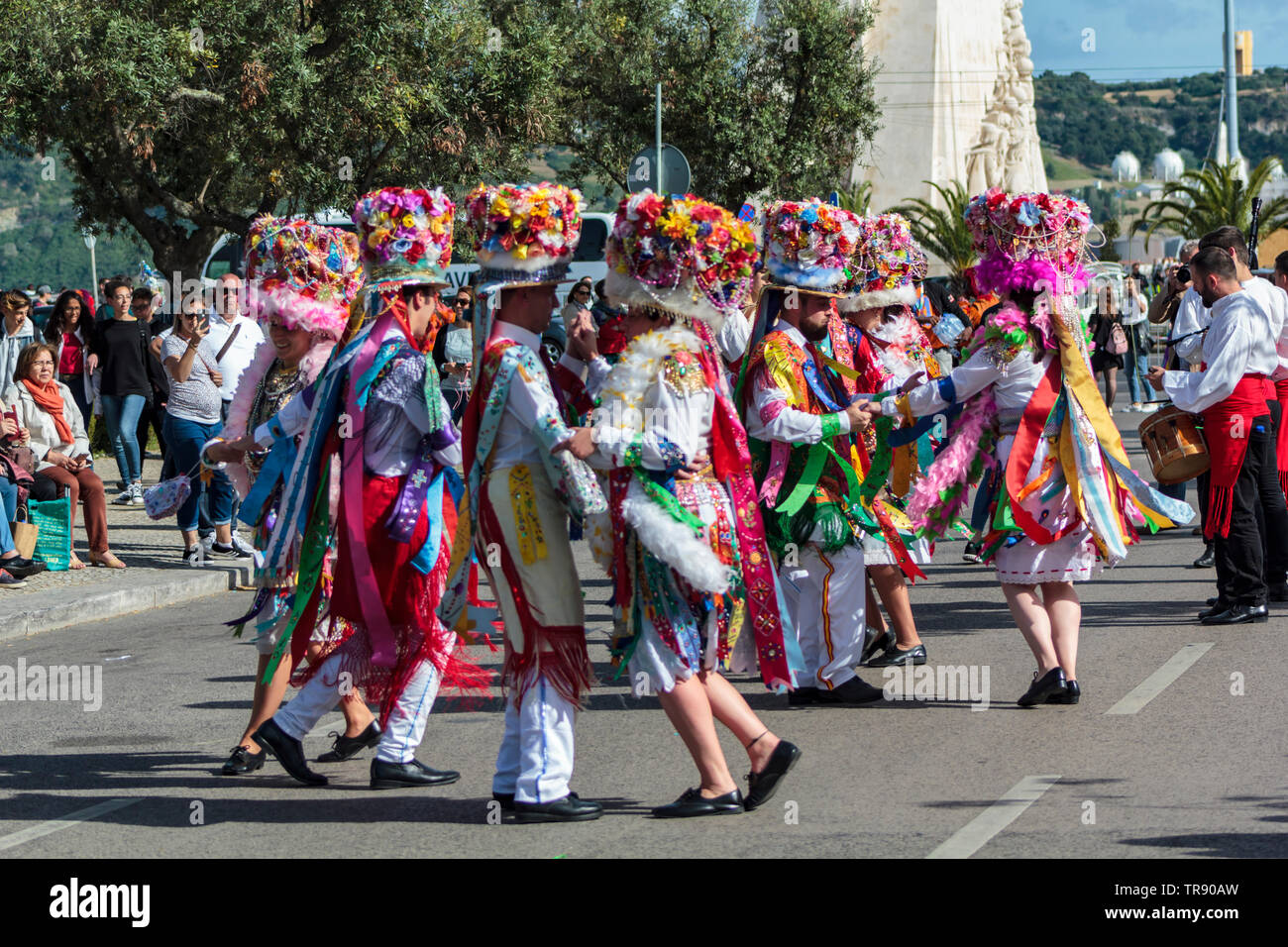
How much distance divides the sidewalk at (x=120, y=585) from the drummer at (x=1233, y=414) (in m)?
5.87

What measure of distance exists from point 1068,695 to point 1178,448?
2512 millimetres

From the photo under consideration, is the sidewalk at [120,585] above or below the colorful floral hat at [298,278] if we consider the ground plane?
below

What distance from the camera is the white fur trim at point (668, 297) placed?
5.20 meters

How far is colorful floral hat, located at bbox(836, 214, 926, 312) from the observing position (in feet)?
25.2

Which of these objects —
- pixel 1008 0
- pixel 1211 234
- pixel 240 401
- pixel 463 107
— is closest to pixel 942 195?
pixel 1008 0

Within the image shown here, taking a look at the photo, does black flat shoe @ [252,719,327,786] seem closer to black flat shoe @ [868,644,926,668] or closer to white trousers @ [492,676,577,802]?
white trousers @ [492,676,577,802]

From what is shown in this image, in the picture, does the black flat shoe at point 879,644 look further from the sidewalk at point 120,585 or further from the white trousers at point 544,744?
the sidewalk at point 120,585

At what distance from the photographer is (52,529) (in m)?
11.4

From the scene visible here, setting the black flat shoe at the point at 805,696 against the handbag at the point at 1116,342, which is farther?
the handbag at the point at 1116,342

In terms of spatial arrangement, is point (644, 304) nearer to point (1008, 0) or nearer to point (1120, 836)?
point (1120, 836)

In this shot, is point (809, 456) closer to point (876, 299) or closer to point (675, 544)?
point (876, 299)

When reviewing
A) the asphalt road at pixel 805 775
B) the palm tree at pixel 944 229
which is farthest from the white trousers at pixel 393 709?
the palm tree at pixel 944 229
